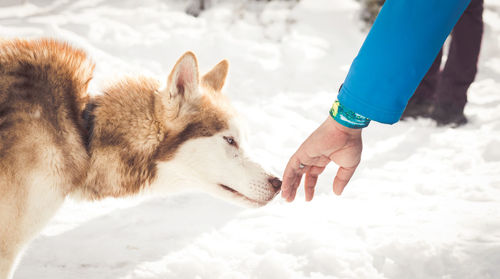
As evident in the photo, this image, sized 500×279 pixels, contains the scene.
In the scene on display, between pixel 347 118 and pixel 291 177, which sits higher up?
pixel 347 118

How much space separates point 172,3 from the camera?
728cm

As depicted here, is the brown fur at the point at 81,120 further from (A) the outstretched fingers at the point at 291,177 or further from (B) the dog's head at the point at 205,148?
(A) the outstretched fingers at the point at 291,177

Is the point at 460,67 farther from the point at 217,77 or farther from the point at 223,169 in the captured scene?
the point at 223,169

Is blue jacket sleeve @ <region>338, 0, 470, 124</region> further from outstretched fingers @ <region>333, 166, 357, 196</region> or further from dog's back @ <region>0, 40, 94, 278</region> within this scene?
dog's back @ <region>0, 40, 94, 278</region>

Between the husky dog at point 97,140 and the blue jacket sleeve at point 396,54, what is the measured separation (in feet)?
2.89

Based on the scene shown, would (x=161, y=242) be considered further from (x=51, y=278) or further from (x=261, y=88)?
(x=261, y=88)

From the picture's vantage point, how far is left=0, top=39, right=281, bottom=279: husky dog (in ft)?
5.20

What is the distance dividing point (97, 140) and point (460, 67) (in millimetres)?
4142

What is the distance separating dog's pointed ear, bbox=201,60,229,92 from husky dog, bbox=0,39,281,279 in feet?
0.22

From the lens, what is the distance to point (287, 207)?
9.45 ft

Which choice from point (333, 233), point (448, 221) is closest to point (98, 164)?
point (333, 233)

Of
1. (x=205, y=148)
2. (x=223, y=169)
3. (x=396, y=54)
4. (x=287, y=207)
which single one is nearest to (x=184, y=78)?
(x=205, y=148)

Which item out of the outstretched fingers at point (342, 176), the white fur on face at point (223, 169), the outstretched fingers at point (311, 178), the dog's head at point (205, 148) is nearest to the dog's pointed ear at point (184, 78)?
the dog's head at point (205, 148)

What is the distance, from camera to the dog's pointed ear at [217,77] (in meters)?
2.34
